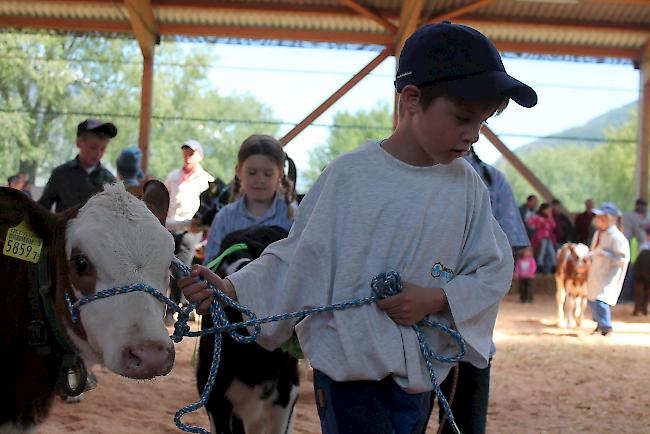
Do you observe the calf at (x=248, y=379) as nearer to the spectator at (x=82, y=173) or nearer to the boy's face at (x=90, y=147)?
the spectator at (x=82, y=173)

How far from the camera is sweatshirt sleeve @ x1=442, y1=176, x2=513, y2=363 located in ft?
7.14

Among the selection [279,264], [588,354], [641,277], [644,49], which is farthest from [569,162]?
[279,264]

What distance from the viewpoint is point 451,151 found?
216 cm

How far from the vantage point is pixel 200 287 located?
222cm

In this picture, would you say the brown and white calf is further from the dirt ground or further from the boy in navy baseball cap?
the dirt ground

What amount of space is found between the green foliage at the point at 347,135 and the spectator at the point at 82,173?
50.6 feet

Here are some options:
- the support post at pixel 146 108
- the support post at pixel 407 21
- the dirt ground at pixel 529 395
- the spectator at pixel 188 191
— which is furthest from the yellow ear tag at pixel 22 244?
the support post at pixel 146 108

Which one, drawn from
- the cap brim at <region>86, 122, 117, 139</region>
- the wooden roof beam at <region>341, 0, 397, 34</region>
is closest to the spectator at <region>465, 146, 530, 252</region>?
the cap brim at <region>86, 122, 117, 139</region>

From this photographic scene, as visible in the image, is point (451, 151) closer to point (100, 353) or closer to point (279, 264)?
point (279, 264)

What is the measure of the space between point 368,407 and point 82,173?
4334 mm


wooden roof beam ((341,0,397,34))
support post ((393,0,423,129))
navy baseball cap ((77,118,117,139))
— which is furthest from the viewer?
wooden roof beam ((341,0,397,34))

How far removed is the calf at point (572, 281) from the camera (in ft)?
37.4

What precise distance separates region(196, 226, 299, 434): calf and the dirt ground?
1461mm

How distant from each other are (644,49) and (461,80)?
57.3 ft
